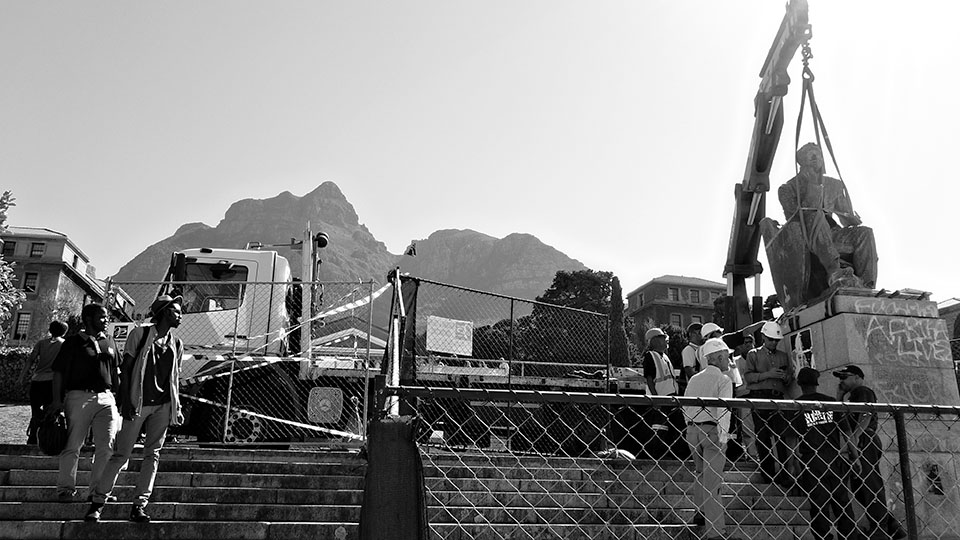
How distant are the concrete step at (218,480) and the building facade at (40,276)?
60778 mm

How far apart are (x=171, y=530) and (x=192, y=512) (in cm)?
32

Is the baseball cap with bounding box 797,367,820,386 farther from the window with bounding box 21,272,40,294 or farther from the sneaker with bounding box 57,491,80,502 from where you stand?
the window with bounding box 21,272,40,294

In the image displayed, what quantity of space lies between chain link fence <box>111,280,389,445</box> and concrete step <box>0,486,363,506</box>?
3.17 meters

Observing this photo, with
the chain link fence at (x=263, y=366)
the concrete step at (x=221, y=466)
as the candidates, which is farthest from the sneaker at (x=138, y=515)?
the chain link fence at (x=263, y=366)

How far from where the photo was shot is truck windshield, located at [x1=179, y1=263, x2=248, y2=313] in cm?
1176

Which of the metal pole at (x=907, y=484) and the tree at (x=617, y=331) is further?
the tree at (x=617, y=331)

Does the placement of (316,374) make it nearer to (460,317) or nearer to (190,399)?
(190,399)

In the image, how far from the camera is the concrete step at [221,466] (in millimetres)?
6555

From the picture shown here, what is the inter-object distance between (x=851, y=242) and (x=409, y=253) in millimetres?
10106

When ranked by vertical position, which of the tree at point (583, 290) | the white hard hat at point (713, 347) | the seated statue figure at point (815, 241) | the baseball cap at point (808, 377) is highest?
the tree at point (583, 290)

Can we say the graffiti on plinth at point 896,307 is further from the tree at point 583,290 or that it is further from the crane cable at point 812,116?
the tree at point 583,290

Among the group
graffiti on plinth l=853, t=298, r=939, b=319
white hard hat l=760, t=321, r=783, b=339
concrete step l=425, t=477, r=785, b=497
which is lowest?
concrete step l=425, t=477, r=785, b=497

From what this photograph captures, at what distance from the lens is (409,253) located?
52.9 ft

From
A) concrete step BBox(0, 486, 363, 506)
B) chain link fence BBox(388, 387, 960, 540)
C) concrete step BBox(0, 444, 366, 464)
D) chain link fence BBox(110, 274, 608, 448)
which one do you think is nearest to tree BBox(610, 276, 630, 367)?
chain link fence BBox(110, 274, 608, 448)
